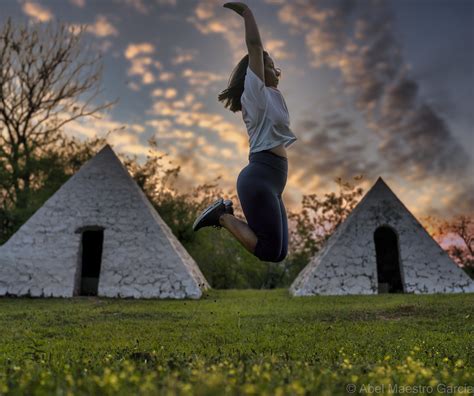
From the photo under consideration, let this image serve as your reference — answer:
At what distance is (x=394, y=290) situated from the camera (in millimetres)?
20203

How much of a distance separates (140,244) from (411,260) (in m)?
9.72

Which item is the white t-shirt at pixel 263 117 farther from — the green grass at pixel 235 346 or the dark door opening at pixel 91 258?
the dark door opening at pixel 91 258

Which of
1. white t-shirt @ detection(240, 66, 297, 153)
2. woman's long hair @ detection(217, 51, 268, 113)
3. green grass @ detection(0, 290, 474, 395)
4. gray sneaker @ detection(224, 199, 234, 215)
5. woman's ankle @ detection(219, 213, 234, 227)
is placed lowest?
green grass @ detection(0, 290, 474, 395)

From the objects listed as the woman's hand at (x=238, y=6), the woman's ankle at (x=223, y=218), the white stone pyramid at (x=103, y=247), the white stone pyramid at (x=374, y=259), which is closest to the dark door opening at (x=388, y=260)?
the white stone pyramid at (x=374, y=259)

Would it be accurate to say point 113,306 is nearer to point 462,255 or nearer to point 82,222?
point 82,222

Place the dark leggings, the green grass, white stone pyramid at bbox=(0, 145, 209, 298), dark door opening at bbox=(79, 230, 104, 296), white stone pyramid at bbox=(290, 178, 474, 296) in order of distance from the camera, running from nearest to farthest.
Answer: the green grass < the dark leggings < white stone pyramid at bbox=(0, 145, 209, 298) < white stone pyramid at bbox=(290, 178, 474, 296) < dark door opening at bbox=(79, 230, 104, 296)

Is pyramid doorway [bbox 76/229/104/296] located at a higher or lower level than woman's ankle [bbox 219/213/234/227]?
higher

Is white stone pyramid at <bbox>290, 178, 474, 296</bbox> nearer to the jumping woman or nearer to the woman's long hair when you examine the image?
the woman's long hair

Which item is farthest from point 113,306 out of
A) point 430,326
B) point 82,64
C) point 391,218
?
point 82,64

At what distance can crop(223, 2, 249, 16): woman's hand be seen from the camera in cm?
439

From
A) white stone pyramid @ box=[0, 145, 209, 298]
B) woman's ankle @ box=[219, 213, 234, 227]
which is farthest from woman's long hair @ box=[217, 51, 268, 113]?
white stone pyramid @ box=[0, 145, 209, 298]

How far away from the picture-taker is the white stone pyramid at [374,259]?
1595 centimetres

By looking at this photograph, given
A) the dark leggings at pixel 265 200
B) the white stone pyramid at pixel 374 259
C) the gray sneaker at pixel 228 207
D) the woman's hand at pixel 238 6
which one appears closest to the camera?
the dark leggings at pixel 265 200

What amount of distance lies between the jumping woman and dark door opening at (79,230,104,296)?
614 inches
